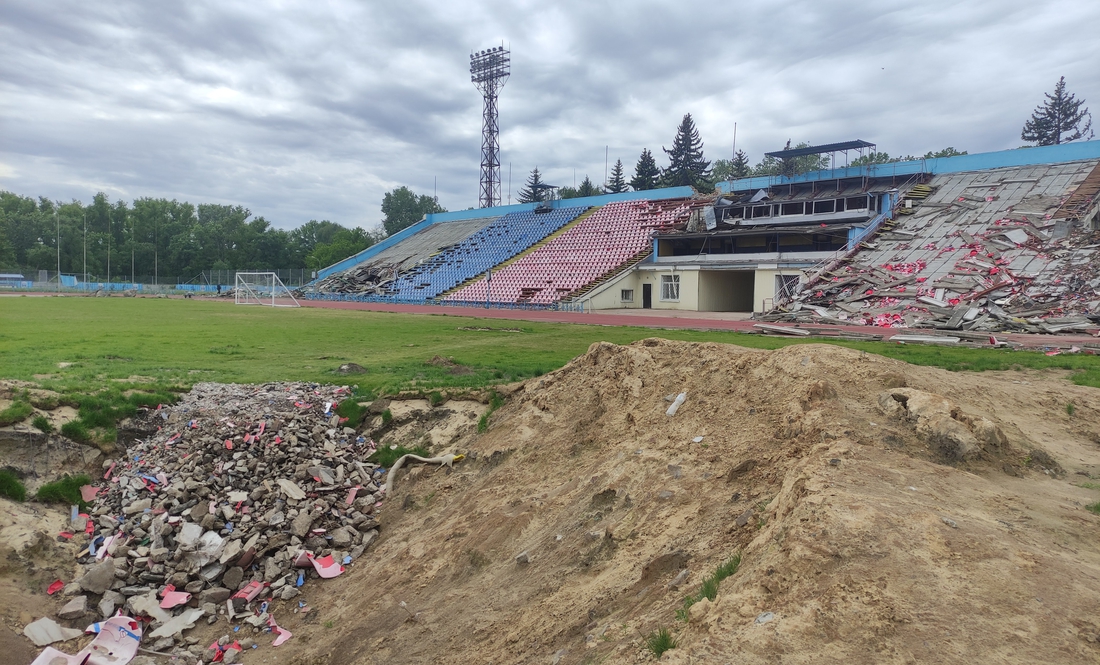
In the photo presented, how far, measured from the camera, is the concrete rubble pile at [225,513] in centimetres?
768

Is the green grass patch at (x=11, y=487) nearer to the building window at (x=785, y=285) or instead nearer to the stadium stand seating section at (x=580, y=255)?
the building window at (x=785, y=285)

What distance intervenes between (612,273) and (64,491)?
35870mm

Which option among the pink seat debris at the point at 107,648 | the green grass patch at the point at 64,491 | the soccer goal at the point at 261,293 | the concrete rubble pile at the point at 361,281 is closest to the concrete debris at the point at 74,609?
the pink seat debris at the point at 107,648

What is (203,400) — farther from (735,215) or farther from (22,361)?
(735,215)

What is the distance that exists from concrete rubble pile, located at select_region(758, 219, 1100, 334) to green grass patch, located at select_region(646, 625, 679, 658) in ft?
76.7

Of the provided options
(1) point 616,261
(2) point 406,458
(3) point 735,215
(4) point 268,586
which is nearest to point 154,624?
(4) point 268,586

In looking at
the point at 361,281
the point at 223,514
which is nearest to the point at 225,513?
the point at 223,514

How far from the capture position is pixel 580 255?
47.1 metres

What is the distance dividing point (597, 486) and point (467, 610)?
182 centimetres

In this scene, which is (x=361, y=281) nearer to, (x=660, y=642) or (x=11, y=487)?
(x=11, y=487)

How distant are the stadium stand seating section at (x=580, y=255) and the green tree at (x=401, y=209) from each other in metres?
56.6

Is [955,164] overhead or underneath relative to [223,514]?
overhead

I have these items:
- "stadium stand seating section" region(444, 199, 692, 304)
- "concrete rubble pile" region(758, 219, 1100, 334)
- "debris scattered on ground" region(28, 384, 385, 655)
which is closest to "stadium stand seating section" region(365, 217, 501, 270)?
"stadium stand seating section" region(444, 199, 692, 304)

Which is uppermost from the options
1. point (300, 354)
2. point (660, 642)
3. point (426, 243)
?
point (426, 243)
